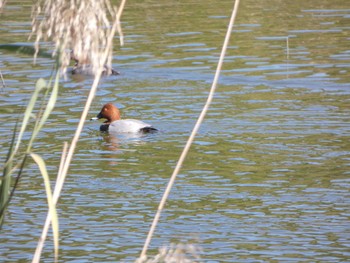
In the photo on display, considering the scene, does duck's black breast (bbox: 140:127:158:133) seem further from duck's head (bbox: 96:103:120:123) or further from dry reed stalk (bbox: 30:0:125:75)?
dry reed stalk (bbox: 30:0:125:75)

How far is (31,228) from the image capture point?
752cm

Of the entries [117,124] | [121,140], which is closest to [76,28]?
[121,140]

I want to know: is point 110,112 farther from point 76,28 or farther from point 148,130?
point 76,28

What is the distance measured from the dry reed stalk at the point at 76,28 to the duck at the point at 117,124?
27.9 ft

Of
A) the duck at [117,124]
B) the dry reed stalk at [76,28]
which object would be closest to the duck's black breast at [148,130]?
the duck at [117,124]

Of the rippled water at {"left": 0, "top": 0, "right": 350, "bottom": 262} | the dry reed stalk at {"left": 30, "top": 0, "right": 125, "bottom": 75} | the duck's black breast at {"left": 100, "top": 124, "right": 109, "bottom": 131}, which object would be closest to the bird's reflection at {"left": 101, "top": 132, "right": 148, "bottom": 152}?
the rippled water at {"left": 0, "top": 0, "right": 350, "bottom": 262}

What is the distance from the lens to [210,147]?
10.5 m

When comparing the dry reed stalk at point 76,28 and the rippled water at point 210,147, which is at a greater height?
the dry reed stalk at point 76,28

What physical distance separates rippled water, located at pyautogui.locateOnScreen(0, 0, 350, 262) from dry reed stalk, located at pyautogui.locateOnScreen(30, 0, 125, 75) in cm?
54

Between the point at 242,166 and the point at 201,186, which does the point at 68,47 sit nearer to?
the point at 201,186

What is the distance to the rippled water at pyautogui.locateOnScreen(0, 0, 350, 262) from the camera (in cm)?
715

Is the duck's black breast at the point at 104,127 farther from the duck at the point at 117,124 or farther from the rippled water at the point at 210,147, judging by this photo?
the rippled water at the point at 210,147

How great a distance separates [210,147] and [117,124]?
5.84 ft

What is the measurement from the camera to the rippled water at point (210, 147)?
715 cm
